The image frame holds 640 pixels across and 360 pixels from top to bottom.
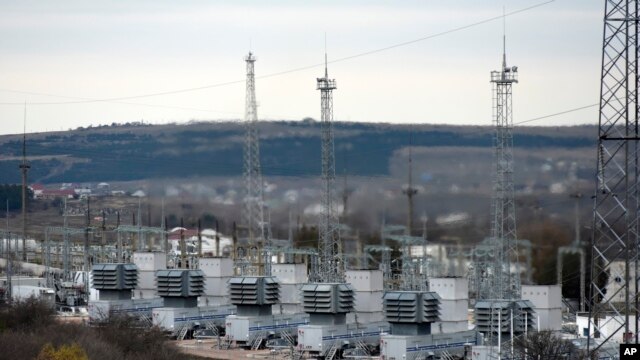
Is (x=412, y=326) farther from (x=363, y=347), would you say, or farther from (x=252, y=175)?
(x=252, y=175)

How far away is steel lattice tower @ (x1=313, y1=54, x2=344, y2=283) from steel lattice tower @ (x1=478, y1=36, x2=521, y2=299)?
10558 mm

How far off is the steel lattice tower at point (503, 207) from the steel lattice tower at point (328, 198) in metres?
10.6

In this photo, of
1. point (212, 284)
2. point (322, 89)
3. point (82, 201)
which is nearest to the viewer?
point (322, 89)

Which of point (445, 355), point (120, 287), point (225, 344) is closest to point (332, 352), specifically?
point (445, 355)

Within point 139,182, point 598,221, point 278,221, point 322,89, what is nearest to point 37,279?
point 139,182

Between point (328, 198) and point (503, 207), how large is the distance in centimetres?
1459

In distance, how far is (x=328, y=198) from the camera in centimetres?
7556

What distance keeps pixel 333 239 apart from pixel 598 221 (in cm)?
3102

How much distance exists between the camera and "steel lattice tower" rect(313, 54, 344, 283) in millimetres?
75750

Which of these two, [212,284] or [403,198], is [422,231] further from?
[212,284]

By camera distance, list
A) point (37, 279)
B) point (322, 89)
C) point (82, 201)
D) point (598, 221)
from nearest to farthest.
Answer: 1. point (598, 221)
2. point (322, 89)
3. point (37, 279)
4. point (82, 201)

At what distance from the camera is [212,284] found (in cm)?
8662

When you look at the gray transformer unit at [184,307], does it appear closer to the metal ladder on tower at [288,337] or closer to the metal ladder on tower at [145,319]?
the metal ladder on tower at [145,319]

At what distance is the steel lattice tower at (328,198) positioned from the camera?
7575 centimetres
